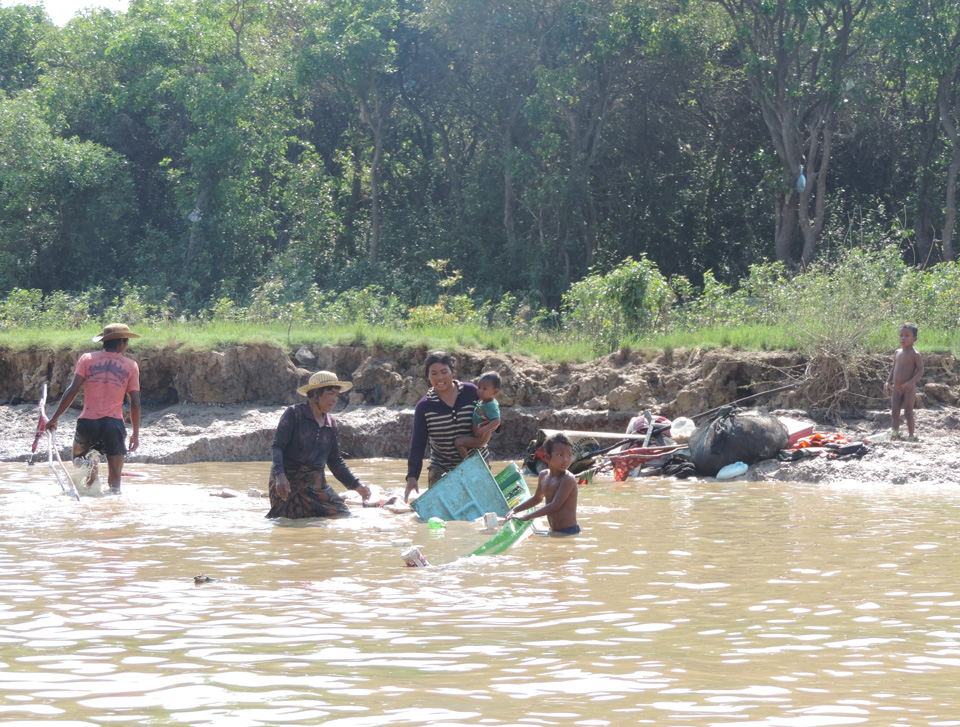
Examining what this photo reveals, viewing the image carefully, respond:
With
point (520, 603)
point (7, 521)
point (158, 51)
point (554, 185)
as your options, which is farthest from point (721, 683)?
point (158, 51)

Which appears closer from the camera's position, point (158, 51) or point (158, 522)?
point (158, 522)

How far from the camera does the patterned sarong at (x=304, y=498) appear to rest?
852 cm

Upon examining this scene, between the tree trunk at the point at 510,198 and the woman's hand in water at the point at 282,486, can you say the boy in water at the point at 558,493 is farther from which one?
the tree trunk at the point at 510,198

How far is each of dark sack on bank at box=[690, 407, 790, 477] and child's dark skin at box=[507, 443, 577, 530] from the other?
4713mm

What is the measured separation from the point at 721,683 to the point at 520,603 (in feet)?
5.47

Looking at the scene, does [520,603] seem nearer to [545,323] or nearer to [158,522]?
[158,522]

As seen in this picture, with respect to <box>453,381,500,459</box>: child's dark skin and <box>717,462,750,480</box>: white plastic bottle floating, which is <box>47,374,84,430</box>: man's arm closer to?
<box>453,381,500,459</box>: child's dark skin

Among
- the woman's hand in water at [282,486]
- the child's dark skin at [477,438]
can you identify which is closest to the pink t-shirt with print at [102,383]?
the woman's hand in water at [282,486]

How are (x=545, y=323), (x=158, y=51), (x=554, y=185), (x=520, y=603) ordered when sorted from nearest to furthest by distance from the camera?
(x=520, y=603), (x=545, y=323), (x=554, y=185), (x=158, y=51)

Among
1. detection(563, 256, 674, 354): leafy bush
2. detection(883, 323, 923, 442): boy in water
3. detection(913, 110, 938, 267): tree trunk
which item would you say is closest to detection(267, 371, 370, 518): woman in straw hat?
detection(883, 323, 923, 442): boy in water

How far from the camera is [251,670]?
167 inches

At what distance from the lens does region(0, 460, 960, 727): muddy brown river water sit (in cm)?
382

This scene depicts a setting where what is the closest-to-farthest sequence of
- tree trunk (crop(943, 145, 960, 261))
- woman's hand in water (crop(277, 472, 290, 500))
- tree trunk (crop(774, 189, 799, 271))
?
woman's hand in water (crop(277, 472, 290, 500)) → tree trunk (crop(943, 145, 960, 261)) → tree trunk (crop(774, 189, 799, 271))

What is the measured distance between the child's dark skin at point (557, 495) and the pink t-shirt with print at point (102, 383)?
4.29 m
